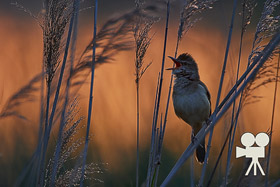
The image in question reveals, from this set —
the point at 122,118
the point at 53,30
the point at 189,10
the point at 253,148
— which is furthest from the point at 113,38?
the point at 122,118

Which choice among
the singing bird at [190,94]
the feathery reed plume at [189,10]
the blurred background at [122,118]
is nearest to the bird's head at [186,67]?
the singing bird at [190,94]

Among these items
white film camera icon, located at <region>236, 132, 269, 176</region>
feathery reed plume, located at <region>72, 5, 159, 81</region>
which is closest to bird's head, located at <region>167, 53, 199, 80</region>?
white film camera icon, located at <region>236, 132, 269, 176</region>

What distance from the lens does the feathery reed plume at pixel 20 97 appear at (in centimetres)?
240

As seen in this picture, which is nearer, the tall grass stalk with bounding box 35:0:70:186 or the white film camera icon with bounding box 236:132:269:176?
the tall grass stalk with bounding box 35:0:70:186

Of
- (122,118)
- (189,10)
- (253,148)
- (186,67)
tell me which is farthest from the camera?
(122,118)

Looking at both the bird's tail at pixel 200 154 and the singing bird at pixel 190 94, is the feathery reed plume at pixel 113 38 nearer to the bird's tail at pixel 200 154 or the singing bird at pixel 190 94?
the singing bird at pixel 190 94

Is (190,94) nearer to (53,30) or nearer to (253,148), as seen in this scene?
(253,148)

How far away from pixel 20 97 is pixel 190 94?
1540 millimetres

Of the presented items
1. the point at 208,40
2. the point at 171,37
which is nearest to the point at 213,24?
the point at 208,40

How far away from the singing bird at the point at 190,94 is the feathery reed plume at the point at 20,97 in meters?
1.41

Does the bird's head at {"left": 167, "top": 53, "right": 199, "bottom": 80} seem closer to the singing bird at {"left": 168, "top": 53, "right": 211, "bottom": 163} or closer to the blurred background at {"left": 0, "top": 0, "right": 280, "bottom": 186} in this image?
the singing bird at {"left": 168, "top": 53, "right": 211, "bottom": 163}

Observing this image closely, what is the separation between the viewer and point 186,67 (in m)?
3.62

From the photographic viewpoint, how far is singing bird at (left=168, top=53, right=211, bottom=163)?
143 inches

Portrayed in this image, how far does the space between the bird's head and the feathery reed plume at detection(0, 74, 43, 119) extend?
1.40 meters
